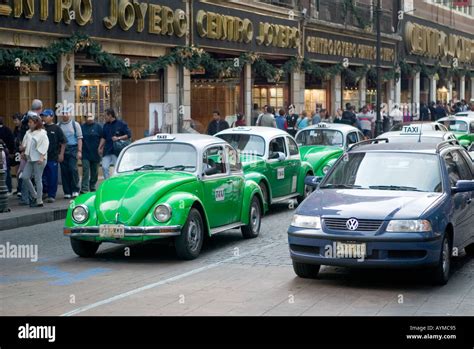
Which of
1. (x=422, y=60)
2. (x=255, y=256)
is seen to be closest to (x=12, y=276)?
(x=255, y=256)

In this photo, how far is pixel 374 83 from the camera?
45906 millimetres

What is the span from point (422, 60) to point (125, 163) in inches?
1601

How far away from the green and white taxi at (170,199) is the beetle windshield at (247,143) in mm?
3124

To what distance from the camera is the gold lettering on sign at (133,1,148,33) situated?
2389 centimetres

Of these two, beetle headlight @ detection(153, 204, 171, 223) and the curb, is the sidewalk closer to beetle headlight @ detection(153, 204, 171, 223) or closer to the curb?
the curb

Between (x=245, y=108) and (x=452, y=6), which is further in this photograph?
(x=452, y=6)

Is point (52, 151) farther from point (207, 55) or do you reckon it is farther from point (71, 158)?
point (207, 55)

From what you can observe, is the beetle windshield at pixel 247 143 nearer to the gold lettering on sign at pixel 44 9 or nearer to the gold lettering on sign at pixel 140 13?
the gold lettering on sign at pixel 44 9

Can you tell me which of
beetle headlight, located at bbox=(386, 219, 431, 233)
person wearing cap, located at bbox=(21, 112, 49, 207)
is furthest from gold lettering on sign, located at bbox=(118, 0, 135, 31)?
beetle headlight, located at bbox=(386, 219, 431, 233)

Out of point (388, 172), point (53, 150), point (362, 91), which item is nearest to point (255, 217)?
point (388, 172)

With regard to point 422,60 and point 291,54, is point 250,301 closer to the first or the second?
point 291,54

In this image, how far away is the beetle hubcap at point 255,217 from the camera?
46.3ft

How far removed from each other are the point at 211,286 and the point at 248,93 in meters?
22.3
